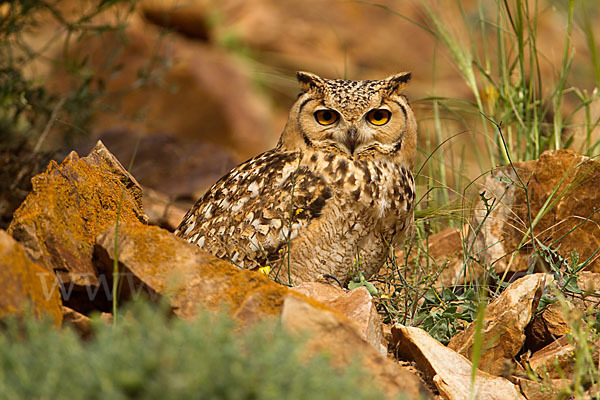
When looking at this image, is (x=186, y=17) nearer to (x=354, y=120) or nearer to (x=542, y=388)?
(x=354, y=120)

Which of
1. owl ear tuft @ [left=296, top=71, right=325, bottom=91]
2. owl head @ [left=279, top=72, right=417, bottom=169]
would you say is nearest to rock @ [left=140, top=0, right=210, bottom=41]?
owl ear tuft @ [left=296, top=71, right=325, bottom=91]

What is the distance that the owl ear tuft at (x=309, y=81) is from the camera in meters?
3.54

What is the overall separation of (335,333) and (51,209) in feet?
3.83

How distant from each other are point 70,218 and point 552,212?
2317mm

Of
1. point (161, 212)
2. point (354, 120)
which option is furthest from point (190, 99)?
point (354, 120)

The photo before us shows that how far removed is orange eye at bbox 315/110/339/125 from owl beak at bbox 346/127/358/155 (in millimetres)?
126

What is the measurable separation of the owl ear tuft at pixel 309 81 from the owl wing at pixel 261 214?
0.39 metres

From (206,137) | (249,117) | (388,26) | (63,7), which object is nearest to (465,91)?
(388,26)

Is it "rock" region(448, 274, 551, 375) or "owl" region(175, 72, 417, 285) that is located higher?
"owl" region(175, 72, 417, 285)

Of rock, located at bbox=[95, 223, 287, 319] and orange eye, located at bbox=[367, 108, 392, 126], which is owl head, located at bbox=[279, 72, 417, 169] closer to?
orange eye, located at bbox=[367, 108, 392, 126]

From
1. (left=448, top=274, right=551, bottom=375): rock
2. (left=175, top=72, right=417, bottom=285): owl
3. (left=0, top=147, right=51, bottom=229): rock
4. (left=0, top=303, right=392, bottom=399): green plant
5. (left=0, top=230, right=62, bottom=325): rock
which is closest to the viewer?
(left=0, top=303, right=392, bottom=399): green plant

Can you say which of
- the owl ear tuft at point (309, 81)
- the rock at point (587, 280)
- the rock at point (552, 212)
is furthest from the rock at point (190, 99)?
the rock at point (587, 280)

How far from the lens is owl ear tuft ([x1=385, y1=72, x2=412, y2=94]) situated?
3.57 m

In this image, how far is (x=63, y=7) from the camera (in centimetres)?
1125
